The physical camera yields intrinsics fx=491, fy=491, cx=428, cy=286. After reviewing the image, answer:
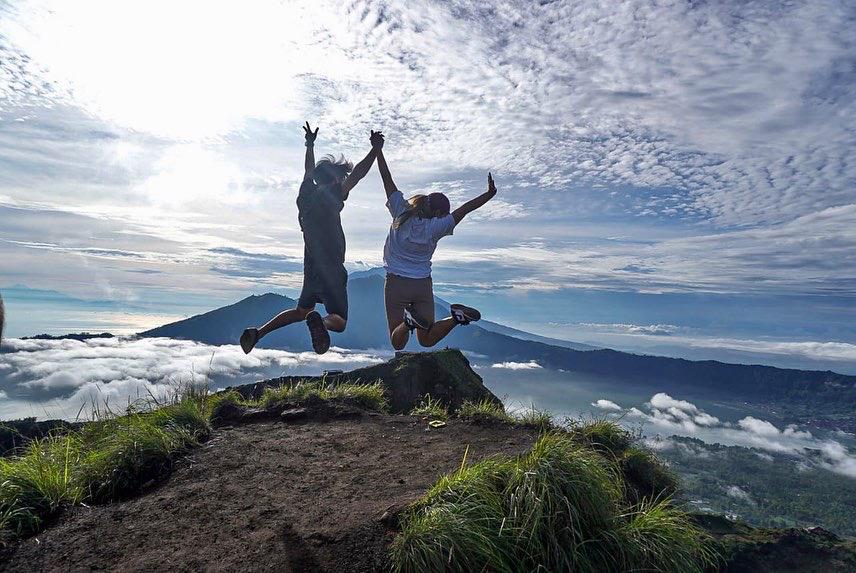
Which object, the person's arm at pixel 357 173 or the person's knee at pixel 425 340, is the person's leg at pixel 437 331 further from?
the person's arm at pixel 357 173

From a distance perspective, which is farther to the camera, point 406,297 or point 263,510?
point 406,297

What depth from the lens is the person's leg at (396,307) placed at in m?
9.42

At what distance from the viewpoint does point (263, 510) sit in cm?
550

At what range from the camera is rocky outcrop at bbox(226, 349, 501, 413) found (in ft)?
46.4

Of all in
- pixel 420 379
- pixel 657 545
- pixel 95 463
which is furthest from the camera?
pixel 420 379

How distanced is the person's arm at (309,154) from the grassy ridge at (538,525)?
5.87m

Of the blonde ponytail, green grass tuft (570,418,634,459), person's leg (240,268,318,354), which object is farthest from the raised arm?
green grass tuft (570,418,634,459)

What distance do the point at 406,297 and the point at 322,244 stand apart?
187cm

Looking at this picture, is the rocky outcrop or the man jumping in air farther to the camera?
the rocky outcrop

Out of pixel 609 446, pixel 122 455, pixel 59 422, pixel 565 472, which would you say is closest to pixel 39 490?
pixel 122 455

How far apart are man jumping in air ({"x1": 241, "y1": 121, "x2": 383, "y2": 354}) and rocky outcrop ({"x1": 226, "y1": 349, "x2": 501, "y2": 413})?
481cm

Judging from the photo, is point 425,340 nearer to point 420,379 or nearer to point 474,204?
point 474,204

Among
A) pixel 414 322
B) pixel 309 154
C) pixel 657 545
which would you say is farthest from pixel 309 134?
pixel 657 545

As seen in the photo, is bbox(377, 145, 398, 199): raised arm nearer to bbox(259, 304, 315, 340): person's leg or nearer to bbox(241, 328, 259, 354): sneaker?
bbox(259, 304, 315, 340): person's leg
